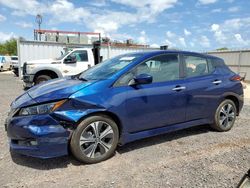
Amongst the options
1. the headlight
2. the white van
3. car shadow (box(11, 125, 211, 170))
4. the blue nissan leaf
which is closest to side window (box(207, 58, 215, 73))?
the blue nissan leaf

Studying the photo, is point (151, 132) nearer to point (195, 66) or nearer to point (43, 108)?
point (195, 66)

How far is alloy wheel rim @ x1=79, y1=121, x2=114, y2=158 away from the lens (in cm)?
386

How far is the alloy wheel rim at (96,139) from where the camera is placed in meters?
3.86

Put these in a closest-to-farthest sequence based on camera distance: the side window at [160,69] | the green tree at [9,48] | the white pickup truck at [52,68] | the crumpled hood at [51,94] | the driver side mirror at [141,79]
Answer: the crumpled hood at [51,94]
the driver side mirror at [141,79]
the side window at [160,69]
the white pickup truck at [52,68]
the green tree at [9,48]

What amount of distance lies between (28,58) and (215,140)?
1425 centimetres

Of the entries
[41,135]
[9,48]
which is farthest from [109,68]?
[9,48]

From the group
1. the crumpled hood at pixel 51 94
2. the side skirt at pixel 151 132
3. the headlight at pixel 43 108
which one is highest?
the crumpled hood at pixel 51 94

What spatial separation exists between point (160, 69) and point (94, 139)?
1.66 meters

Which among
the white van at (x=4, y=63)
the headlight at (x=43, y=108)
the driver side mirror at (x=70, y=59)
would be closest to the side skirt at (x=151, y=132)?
the headlight at (x=43, y=108)

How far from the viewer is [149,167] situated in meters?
3.85

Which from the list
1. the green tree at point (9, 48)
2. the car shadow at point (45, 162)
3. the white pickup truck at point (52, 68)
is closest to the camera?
the car shadow at point (45, 162)

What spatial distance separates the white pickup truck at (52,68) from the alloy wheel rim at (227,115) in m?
7.68

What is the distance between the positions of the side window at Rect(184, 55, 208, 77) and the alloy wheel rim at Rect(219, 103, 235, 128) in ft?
2.79

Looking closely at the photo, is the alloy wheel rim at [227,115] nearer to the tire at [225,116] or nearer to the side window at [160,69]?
the tire at [225,116]
